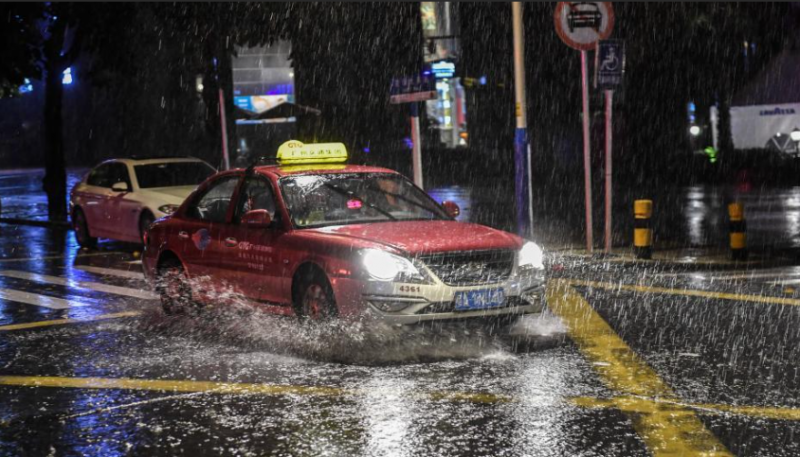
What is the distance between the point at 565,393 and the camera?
6.57 metres

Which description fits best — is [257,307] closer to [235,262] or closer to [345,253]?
[235,262]

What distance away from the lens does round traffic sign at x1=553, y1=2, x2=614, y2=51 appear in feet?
46.0

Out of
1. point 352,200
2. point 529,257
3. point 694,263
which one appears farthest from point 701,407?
point 694,263

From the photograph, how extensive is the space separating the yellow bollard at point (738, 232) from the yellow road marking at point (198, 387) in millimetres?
7485

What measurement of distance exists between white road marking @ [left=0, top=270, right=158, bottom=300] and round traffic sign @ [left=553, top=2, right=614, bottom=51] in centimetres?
616

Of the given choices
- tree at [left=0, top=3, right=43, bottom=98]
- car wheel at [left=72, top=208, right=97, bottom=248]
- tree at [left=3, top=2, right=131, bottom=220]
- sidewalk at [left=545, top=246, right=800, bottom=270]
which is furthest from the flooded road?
tree at [left=3, top=2, right=131, bottom=220]

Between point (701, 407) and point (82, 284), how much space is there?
8.47 metres

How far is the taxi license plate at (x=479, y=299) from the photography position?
7.75 meters

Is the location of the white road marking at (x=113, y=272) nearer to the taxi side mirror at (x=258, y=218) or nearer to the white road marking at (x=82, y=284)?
the white road marking at (x=82, y=284)

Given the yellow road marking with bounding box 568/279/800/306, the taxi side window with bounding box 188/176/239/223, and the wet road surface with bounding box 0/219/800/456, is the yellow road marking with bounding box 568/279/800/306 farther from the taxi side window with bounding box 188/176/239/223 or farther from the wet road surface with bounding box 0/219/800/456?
the taxi side window with bounding box 188/176/239/223

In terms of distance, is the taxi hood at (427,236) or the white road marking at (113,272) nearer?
the taxi hood at (427,236)

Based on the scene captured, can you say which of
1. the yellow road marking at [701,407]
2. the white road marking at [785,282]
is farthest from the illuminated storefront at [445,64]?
the yellow road marking at [701,407]

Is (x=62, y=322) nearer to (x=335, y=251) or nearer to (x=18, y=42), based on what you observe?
(x=335, y=251)

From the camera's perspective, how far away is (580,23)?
14.1 m
